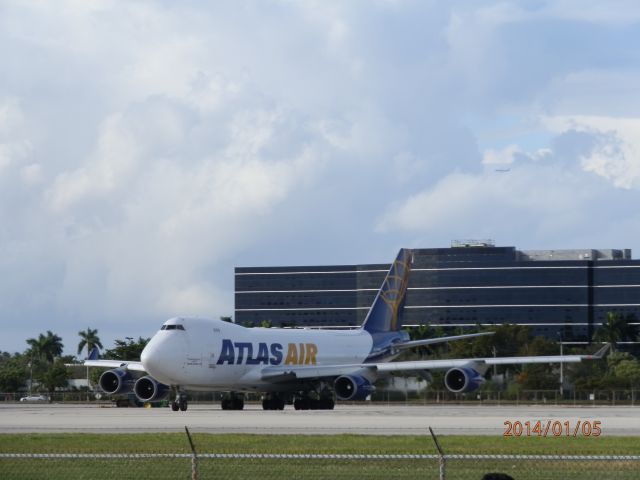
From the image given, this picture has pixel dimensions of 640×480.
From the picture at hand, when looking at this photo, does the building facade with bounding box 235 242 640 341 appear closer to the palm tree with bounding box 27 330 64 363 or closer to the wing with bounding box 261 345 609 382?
the palm tree with bounding box 27 330 64 363

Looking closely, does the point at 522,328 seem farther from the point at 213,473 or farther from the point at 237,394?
the point at 213,473

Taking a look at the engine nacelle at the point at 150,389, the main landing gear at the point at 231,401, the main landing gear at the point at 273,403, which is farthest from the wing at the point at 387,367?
the engine nacelle at the point at 150,389

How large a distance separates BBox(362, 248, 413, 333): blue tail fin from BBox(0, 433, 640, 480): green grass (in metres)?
40.5

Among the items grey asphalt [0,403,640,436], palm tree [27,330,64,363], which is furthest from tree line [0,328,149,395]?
grey asphalt [0,403,640,436]

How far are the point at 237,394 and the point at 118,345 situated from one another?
57.8 meters

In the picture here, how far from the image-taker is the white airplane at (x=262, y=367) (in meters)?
58.8

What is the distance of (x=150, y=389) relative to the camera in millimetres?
62875

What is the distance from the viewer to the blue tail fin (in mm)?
75312

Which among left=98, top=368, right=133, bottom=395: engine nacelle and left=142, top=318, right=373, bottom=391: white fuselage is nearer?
left=142, top=318, right=373, bottom=391: white fuselage

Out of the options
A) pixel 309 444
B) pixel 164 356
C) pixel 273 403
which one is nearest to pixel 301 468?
pixel 309 444

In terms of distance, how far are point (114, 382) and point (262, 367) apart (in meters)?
8.08

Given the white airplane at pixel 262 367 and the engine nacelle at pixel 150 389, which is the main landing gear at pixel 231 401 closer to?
the white airplane at pixel 262 367

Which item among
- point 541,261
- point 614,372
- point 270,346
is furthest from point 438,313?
point 270,346
